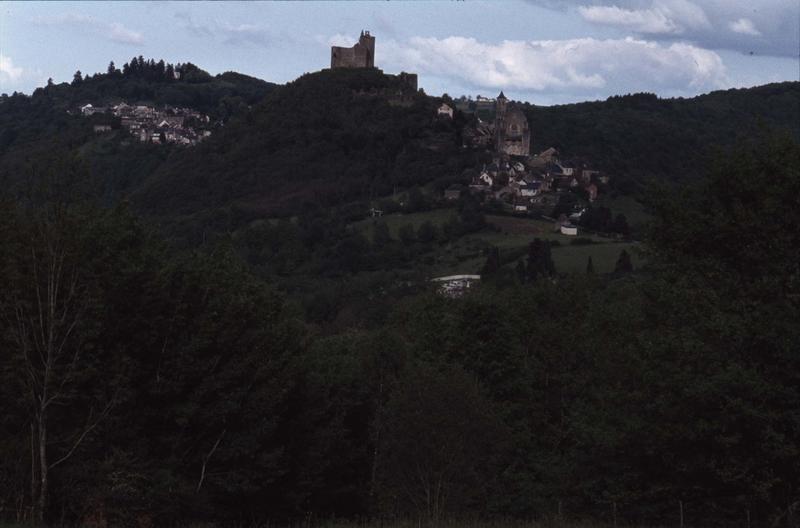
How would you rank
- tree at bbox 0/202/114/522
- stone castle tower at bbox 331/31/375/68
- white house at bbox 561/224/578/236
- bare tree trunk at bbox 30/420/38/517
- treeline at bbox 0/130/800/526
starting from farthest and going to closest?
stone castle tower at bbox 331/31/375/68
white house at bbox 561/224/578/236
treeline at bbox 0/130/800/526
tree at bbox 0/202/114/522
bare tree trunk at bbox 30/420/38/517

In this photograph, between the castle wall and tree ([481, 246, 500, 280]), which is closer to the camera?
tree ([481, 246, 500, 280])

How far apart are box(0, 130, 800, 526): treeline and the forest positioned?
0.17 feet

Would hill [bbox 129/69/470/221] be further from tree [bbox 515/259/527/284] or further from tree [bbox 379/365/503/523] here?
tree [bbox 379/365/503/523]

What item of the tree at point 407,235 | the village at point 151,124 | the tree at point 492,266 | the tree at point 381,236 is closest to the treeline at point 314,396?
the tree at point 492,266

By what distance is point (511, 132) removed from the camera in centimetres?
14525

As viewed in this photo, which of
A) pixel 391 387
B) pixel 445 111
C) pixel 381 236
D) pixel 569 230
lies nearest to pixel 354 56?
pixel 445 111

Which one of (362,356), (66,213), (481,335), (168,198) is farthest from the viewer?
(168,198)

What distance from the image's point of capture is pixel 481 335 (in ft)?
108

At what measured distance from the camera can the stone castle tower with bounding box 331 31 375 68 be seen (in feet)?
520

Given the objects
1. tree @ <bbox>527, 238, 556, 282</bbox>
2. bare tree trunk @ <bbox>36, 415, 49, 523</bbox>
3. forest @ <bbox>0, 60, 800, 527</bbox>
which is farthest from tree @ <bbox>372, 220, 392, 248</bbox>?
bare tree trunk @ <bbox>36, 415, 49, 523</bbox>

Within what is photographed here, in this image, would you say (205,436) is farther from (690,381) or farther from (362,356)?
(362,356)

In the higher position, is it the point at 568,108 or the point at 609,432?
the point at 568,108

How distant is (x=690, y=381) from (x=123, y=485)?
28.6 feet

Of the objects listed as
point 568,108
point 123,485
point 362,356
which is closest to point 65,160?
point 123,485
